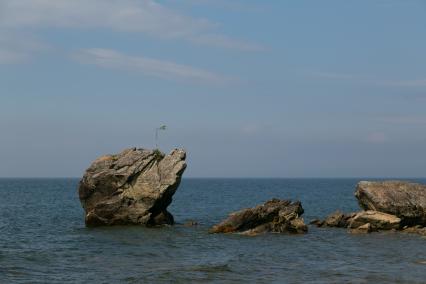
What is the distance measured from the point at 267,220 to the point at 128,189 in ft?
44.6

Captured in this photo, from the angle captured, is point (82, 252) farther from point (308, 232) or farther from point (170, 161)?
point (308, 232)

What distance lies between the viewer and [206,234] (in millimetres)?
51719

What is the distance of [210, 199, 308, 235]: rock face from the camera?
51.6 metres

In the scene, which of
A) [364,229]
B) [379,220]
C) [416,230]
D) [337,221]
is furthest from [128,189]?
[416,230]

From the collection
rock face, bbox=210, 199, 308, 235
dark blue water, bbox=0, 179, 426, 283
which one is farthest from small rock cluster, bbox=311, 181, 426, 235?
rock face, bbox=210, 199, 308, 235

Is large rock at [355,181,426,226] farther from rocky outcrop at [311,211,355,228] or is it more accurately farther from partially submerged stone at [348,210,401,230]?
rocky outcrop at [311,211,355,228]

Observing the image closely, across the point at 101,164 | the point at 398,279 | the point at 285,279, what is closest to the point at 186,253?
the point at 285,279

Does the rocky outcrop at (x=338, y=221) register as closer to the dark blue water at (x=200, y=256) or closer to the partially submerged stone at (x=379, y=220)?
the dark blue water at (x=200, y=256)

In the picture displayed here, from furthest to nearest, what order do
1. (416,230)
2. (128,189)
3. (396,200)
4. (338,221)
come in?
(338,221) < (128,189) < (396,200) < (416,230)

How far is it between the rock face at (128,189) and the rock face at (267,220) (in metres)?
6.85

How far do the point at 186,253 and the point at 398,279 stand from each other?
15416 millimetres

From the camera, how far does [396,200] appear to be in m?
53.6

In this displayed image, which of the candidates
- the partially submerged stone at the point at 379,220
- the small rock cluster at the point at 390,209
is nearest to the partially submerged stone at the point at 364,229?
the small rock cluster at the point at 390,209

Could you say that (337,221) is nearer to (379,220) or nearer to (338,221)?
(338,221)
